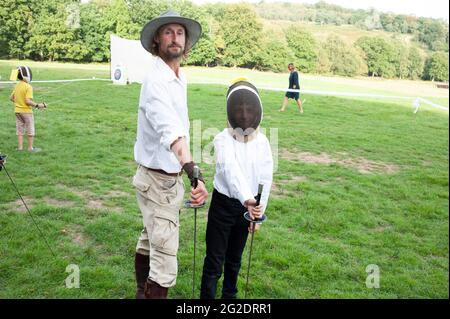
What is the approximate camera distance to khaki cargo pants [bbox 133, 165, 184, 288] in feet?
7.61

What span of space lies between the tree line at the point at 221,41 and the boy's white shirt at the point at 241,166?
427 cm

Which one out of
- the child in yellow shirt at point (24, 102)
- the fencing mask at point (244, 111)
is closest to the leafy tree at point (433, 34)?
the child in yellow shirt at point (24, 102)

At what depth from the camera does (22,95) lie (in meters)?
6.54

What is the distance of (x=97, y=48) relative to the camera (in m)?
15.0

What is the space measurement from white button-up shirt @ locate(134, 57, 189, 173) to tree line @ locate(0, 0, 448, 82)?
4.02 meters

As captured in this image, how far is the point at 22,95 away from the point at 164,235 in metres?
5.45

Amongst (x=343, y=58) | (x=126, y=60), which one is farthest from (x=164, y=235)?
(x=343, y=58)

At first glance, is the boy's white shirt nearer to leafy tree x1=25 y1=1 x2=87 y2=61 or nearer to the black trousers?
the black trousers

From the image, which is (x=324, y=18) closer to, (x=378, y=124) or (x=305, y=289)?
(x=378, y=124)

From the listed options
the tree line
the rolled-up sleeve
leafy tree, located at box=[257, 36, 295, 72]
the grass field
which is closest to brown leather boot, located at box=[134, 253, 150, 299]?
the grass field

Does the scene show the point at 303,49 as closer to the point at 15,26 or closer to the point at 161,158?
the point at 15,26

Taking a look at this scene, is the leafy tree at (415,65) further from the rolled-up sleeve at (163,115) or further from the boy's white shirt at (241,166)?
the rolled-up sleeve at (163,115)

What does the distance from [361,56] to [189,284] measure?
135ft

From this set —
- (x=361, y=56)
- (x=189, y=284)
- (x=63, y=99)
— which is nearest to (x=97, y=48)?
(x=63, y=99)
